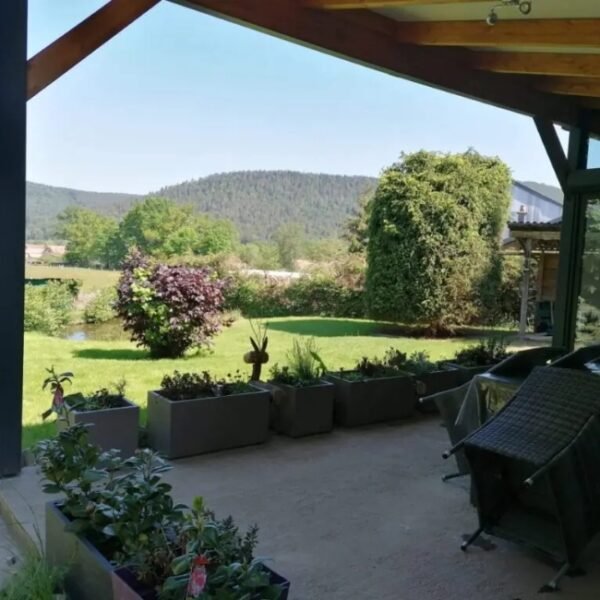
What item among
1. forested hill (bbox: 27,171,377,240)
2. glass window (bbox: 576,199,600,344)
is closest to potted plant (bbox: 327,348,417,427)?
glass window (bbox: 576,199,600,344)

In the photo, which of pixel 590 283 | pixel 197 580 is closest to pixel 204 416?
pixel 197 580

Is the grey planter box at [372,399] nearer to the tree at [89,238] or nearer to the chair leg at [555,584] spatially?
the chair leg at [555,584]

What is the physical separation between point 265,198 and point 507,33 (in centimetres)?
893

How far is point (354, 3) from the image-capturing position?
3.38m

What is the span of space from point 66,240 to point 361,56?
565cm

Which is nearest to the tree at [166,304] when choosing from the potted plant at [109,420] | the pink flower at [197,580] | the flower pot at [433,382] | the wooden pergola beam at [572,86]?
the flower pot at [433,382]

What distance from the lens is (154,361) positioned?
22.2ft

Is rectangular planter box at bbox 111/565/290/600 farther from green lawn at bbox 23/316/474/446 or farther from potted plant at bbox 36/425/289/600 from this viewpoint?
green lawn at bbox 23/316/474/446

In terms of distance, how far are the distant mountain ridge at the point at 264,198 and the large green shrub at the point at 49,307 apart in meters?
1.10

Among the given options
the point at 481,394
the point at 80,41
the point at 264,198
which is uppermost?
the point at 264,198

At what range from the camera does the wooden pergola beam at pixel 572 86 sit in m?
4.89

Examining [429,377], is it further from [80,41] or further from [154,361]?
[80,41]

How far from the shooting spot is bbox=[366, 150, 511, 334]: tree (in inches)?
369

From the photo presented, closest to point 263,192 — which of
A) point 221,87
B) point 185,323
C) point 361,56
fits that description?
point 221,87
